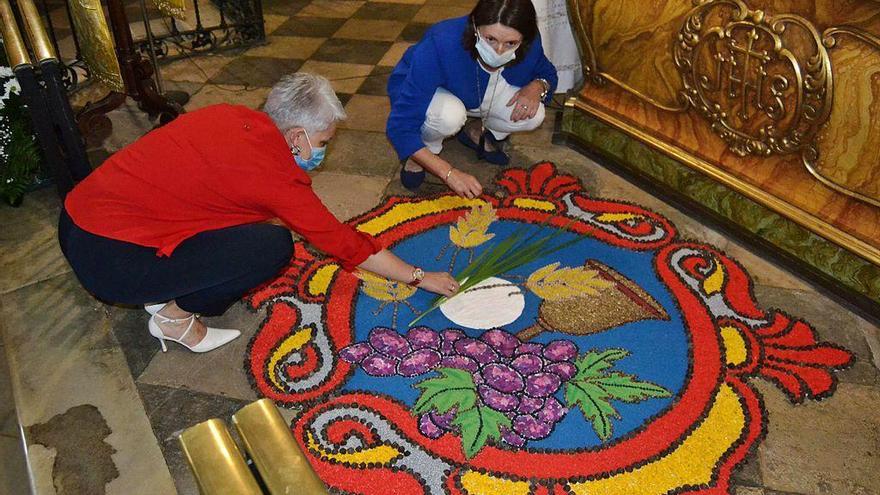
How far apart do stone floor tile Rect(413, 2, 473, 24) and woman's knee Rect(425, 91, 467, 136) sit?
2.09 metres

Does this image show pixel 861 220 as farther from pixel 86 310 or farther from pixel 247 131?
pixel 86 310

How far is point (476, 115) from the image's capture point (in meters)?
3.12

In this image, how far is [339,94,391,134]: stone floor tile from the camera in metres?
3.50

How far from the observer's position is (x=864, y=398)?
2.10m

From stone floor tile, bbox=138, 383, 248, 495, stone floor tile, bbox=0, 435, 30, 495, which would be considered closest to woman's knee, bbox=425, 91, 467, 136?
stone floor tile, bbox=138, 383, 248, 495

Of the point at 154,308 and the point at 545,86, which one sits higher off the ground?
the point at 545,86

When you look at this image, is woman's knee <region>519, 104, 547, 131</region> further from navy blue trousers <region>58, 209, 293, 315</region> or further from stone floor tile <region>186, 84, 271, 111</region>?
stone floor tile <region>186, 84, 271, 111</region>

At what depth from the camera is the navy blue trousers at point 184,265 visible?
6.34ft

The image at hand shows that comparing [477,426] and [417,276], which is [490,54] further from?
[477,426]

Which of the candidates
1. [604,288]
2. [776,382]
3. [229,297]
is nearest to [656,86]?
[604,288]

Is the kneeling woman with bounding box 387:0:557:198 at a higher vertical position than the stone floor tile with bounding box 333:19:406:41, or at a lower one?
higher

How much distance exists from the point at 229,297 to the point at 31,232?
3.63 feet

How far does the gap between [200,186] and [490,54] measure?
119 cm

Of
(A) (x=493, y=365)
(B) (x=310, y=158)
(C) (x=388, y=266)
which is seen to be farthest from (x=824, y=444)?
(B) (x=310, y=158)
